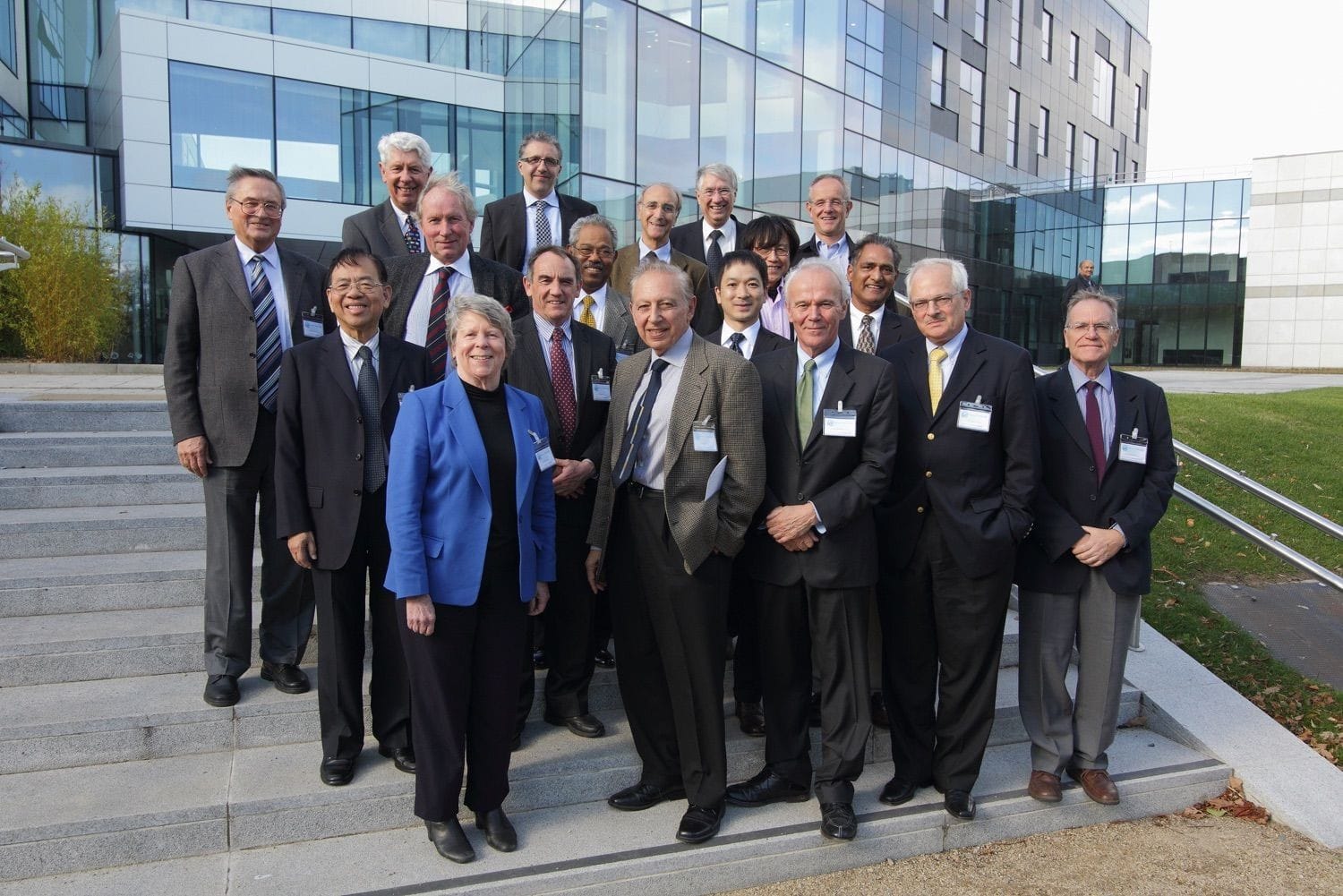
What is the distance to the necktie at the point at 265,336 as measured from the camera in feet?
13.0

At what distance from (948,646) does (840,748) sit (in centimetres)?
63

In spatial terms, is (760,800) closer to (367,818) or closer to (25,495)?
(367,818)

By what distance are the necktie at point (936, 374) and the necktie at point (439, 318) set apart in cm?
216

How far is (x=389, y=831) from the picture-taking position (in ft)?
11.7

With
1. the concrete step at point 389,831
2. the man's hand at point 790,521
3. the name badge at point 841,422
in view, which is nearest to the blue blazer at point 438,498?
the concrete step at point 389,831

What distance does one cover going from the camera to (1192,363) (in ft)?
111

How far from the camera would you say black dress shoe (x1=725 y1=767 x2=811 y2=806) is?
3783 millimetres

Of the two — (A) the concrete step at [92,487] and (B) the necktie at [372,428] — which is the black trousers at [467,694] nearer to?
(B) the necktie at [372,428]

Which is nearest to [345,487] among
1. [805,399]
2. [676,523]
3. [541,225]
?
[676,523]

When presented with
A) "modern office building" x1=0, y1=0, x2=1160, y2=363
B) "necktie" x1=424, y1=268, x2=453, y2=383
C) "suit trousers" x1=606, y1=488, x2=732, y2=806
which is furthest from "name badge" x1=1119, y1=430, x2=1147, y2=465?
"modern office building" x1=0, y1=0, x2=1160, y2=363

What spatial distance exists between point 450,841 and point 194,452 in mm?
1966

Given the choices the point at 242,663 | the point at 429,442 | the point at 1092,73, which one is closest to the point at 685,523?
the point at 429,442

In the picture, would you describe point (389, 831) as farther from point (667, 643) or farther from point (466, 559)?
point (667, 643)

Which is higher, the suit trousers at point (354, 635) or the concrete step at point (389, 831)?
the suit trousers at point (354, 635)
